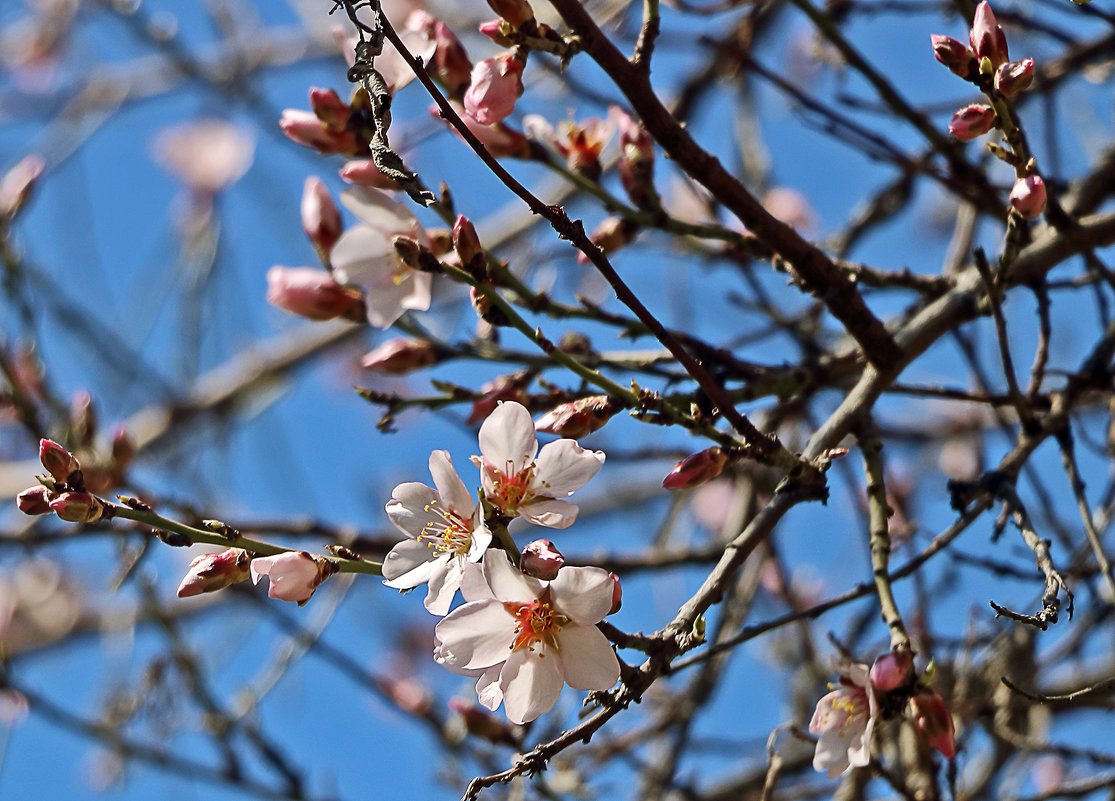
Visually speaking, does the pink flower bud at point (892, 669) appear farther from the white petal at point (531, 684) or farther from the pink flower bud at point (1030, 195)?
the pink flower bud at point (1030, 195)

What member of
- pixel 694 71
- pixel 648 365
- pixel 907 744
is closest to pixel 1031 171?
pixel 648 365

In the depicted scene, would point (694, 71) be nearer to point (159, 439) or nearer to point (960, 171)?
point (960, 171)

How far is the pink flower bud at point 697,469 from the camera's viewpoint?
119 centimetres

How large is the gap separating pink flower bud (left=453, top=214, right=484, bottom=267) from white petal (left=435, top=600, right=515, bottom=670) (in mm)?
386

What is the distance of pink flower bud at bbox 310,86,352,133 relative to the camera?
142cm

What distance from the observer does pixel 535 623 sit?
1112 millimetres

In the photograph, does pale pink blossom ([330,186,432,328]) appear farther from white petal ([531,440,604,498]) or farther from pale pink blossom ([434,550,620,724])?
pale pink blossom ([434,550,620,724])

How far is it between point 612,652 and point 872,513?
0.46 meters

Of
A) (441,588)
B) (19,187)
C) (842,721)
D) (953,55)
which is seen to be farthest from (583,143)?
(19,187)

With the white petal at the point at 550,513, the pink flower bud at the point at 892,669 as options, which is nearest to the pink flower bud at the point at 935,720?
the pink flower bud at the point at 892,669

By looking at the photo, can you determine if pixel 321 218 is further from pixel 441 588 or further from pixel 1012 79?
pixel 1012 79

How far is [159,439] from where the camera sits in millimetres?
3527

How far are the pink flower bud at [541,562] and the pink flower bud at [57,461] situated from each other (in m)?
0.54

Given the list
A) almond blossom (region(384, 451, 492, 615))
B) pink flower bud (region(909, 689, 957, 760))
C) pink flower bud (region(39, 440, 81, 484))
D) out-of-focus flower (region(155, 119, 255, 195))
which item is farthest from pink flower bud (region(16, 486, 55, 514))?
out-of-focus flower (region(155, 119, 255, 195))
